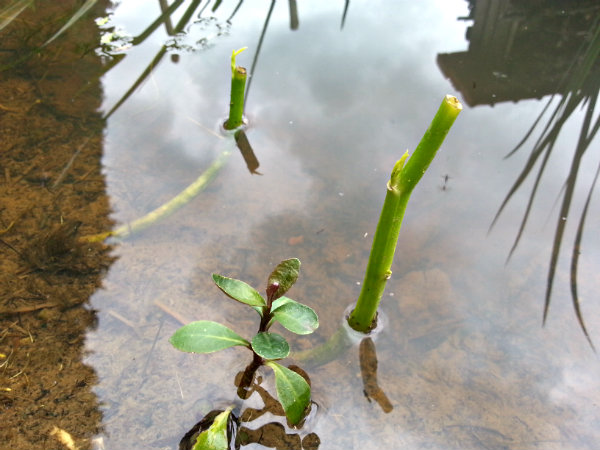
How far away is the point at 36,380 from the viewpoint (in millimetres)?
1375

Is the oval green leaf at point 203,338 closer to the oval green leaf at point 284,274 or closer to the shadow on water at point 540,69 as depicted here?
the oval green leaf at point 284,274

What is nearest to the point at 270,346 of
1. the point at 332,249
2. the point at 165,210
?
the point at 332,249

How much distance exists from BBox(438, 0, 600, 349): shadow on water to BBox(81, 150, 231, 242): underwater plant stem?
44.0 inches

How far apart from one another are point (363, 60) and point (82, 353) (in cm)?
197

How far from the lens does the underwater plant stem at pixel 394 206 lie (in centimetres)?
104

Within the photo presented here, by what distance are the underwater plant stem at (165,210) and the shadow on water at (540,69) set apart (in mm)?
1118

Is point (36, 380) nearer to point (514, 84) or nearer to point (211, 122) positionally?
point (211, 122)

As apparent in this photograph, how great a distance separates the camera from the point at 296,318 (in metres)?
1.28

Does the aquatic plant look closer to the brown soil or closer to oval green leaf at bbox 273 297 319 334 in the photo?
the brown soil

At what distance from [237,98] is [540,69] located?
5.18 ft

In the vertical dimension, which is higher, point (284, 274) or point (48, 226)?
point (284, 274)

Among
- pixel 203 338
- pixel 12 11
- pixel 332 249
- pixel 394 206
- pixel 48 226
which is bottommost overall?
pixel 332 249

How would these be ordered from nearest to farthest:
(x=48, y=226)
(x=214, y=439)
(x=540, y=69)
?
(x=214, y=439) < (x=48, y=226) < (x=540, y=69)

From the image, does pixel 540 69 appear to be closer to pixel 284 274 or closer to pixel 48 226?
pixel 284 274
